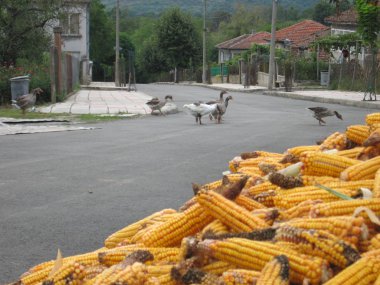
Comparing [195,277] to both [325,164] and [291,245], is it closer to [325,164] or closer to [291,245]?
[291,245]

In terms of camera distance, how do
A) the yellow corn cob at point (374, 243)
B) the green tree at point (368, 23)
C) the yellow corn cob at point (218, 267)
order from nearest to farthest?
the yellow corn cob at point (374, 243)
the yellow corn cob at point (218, 267)
the green tree at point (368, 23)

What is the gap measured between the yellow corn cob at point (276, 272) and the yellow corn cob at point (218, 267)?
302 mm

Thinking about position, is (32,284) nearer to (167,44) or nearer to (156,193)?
(156,193)

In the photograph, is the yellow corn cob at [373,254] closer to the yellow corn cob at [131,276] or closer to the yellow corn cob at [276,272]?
the yellow corn cob at [276,272]

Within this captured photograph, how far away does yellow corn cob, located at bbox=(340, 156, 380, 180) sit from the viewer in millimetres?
4363

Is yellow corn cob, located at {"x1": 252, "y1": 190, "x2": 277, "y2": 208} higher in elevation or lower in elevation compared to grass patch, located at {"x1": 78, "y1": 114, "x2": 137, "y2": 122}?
higher

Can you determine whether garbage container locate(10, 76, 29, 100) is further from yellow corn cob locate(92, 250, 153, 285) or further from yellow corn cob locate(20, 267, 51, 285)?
yellow corn cob locate(92, 250, 153, 285)

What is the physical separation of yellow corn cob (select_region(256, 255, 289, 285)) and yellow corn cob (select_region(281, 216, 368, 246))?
310 millimetres

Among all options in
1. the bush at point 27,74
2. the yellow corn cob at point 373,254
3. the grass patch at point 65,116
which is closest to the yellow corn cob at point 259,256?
the yellow corn cob at point 373,254

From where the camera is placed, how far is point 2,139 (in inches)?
629

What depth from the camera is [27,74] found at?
2777 cm

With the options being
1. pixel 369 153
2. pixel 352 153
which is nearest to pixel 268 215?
pixel 369 153

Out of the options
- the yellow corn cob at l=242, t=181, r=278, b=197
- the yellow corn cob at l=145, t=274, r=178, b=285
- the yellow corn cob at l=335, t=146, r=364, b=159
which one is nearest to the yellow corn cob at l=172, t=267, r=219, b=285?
the yellow corn cob at l=145, t=274, r=178, b=285

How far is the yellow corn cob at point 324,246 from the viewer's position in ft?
10.5
